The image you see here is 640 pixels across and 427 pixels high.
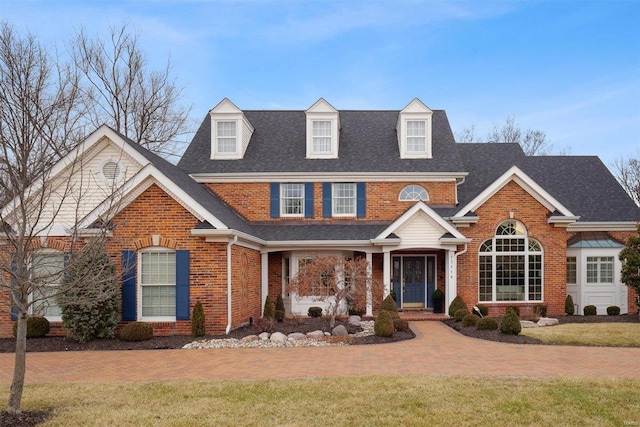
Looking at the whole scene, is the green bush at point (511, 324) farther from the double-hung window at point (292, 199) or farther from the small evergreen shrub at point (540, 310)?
the double-hung window at point (292, 199)

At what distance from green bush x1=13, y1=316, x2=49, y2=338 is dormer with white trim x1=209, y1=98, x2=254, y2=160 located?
953cm

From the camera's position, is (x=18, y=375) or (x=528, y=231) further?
(x=528, y=231)

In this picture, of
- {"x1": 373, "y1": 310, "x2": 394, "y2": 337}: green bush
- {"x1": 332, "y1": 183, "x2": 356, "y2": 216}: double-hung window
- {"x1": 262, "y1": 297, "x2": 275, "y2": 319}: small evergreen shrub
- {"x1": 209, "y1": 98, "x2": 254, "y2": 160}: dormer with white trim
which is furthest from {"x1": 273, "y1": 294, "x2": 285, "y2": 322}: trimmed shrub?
{"x1": 209, "y1": 98, "x2": 254, "y2": 160}: dormer with white trim

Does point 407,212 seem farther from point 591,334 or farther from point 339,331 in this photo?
point 591,334

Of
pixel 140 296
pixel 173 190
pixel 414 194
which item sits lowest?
pixel 140 296

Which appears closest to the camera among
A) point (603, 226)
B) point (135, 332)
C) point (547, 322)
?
point (135, 332)

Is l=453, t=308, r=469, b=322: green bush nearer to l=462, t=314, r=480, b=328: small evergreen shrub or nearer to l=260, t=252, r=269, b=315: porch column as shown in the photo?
l=462, t=314, r=480, b=328: small evergreen shrub

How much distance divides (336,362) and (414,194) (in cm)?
1141

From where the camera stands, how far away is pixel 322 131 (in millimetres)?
22078

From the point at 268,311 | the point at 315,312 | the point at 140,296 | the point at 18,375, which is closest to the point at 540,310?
the point at 315,312

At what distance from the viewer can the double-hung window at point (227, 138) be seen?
21.9m

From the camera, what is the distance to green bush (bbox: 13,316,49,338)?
14.6 meters

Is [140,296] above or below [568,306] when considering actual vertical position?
above

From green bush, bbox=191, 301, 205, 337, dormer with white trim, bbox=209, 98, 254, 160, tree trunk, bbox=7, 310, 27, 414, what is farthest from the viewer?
dormer with white trim, bbox=209, 98, 254, 160
